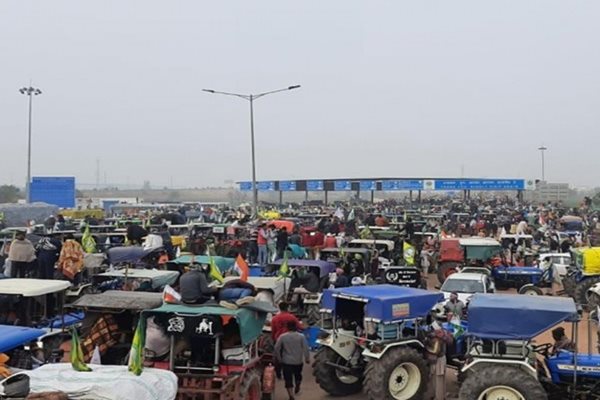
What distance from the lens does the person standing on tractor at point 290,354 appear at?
10273mm

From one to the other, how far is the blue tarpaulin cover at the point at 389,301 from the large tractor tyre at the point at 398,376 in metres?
0.53

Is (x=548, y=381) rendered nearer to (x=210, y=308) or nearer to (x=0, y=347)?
(x=210, y=308)

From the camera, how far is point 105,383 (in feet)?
22.6

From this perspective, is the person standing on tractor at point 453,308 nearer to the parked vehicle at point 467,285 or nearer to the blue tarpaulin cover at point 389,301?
the blue tarpaulin cover at point 389,301

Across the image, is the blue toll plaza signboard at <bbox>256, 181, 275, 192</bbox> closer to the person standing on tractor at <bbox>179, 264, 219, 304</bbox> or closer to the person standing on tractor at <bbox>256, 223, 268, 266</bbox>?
the person standing on tractor at <bbox>256, 223, 268, 266</bbox>

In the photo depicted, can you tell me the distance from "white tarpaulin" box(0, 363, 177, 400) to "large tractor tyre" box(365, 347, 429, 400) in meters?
3.25

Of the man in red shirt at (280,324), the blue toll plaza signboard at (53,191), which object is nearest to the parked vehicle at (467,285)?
the man in red shirt at (280,324)

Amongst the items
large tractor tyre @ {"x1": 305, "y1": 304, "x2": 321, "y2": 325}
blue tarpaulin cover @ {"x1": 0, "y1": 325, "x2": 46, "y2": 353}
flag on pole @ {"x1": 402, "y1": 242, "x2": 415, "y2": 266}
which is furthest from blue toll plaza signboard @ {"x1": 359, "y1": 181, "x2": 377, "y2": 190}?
blue tarpaulin cover @ {"x1": 0, "y1": 325, "x2": 46, "y2": 353}

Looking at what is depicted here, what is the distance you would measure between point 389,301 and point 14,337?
5.14 metres

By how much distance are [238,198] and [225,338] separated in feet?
285

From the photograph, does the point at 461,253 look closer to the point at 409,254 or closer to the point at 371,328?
the point at 409,254

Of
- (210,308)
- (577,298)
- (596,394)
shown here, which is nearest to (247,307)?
(210,308)

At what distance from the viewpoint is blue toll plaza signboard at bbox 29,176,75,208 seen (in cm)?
5306

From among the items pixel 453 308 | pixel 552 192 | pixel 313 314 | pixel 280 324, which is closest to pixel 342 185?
pixel 552 192
